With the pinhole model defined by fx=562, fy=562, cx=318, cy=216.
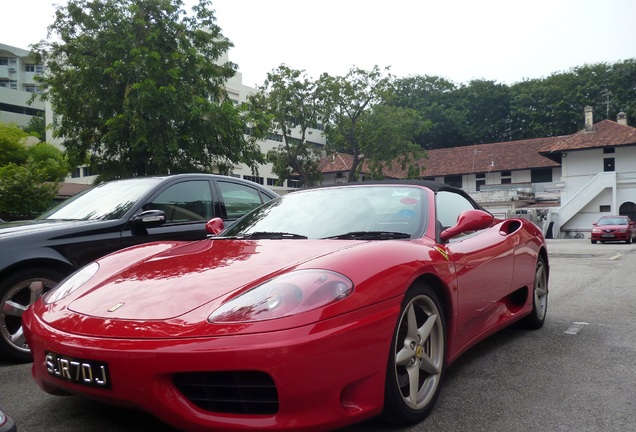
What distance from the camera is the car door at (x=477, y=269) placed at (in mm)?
3256

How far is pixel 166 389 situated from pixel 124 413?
2.47 ft

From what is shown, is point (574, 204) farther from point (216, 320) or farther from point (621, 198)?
point (216, 320)

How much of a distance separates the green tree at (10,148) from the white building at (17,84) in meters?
27.0

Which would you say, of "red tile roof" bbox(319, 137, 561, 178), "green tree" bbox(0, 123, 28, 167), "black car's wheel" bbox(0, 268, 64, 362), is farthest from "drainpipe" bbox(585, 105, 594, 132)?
"black car's wheel" bbox(0, 268, 64, 362)

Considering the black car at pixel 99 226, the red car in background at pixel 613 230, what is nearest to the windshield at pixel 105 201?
the black car at pixel 99 226

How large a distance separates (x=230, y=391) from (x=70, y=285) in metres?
1.33

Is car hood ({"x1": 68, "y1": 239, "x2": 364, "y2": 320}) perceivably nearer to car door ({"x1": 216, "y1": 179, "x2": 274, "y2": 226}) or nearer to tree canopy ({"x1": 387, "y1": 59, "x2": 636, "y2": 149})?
car door ({"x1": 216, "y1": 179, "x2": 274, "y2": 226})

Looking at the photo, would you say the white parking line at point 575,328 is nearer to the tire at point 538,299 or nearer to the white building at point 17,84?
the tire at point 538,299

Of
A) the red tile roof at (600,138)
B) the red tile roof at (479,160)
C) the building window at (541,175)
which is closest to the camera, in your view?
the red tile roof at (600,138)

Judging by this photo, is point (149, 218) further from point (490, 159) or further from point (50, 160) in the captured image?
point (490, 159)

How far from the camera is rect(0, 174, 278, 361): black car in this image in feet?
13.1

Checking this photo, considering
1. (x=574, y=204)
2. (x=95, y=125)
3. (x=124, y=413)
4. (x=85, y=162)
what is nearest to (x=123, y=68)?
(x=95, y=125)

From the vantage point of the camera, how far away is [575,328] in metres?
4.82

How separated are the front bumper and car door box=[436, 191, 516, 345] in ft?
3.84
